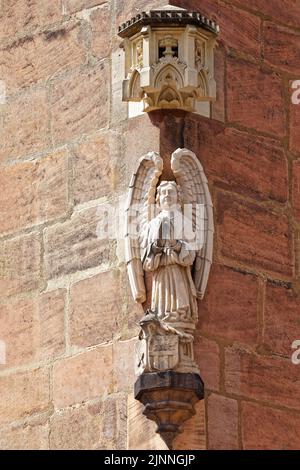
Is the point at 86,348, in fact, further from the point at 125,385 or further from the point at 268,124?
the point at 268,124

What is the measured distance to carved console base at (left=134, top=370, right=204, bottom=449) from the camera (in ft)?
56.3

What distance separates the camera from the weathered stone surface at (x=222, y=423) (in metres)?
17.4

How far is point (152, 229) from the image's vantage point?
57.3 feet

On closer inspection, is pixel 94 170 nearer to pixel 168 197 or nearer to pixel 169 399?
pixel 168 197

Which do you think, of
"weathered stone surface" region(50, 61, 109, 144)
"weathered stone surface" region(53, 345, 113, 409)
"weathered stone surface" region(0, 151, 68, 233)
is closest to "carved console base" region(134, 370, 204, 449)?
"weathered stone surface" region(53, 345, 113, 409)

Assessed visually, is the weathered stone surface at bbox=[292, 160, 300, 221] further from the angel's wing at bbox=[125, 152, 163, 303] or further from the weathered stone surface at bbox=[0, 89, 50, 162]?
the weathered stone surface at bbox=[0, 89, 50, 162]

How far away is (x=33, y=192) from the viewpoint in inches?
722

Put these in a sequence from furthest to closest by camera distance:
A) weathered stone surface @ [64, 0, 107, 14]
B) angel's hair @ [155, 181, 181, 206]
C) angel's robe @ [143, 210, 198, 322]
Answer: weathered stone surface @ [64, 0, 107, 14], angel's hair @ [155, 181, 181, 206], angel's robe @ [143, 210, 198, 322]

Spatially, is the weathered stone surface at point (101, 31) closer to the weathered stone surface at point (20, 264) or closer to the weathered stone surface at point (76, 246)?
the weathered stone surface at point (76, 246)

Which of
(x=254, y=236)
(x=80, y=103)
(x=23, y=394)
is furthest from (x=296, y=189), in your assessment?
(x=23, y=394)

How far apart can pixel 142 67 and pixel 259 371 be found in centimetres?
165

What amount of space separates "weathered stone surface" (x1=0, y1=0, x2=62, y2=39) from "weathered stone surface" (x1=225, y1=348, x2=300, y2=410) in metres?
2.18

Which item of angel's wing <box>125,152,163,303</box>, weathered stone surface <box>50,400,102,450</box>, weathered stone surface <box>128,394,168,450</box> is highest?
angel's wing <box>125,152,163,303</box>
